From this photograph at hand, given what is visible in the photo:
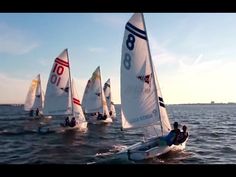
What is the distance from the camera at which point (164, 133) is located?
1719 centimetres

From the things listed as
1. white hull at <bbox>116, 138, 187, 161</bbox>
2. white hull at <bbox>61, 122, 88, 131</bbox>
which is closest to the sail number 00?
white hull at <bbox>61, 122, 88, 131</bbox>

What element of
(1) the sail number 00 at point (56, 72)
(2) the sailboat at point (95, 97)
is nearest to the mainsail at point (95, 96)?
(2) the sailboat at point (95, 97)

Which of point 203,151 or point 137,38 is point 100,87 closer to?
point 203,151

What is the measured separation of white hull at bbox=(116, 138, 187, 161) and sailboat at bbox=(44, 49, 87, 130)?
16.4 metres

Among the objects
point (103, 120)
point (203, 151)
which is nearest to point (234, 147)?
point (203, 151)

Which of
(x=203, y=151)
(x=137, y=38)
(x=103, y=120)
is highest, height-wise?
(x=137, y=38)

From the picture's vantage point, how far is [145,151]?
15523mm

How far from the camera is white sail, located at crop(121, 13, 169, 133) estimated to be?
55.6 ft

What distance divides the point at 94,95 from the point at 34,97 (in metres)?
19.9

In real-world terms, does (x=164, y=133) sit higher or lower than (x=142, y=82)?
lower

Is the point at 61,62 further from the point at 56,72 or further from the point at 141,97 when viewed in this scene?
the point at 141,97

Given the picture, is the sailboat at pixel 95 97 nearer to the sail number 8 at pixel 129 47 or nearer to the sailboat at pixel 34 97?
the sailboat at pixel 34 97
